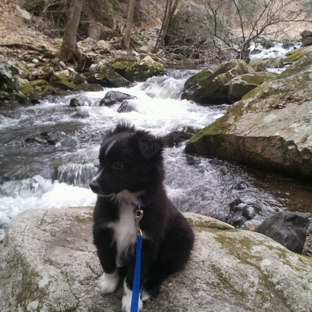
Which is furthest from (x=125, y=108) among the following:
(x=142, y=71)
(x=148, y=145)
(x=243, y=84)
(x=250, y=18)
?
(x=148, y=145)

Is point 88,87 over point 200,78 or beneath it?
beneath

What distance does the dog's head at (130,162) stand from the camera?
229 cm

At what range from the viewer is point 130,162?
2.33 meters

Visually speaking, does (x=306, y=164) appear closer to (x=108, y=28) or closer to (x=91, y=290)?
(x=91, y=290)

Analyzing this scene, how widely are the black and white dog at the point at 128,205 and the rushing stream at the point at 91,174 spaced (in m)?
1.02

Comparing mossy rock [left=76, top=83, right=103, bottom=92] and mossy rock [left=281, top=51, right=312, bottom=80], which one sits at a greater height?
mossy rock [left=281, top=51, right=312, bottom=80]

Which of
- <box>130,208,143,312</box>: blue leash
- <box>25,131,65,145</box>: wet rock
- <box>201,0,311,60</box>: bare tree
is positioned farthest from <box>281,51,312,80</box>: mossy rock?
<box>130,208,143,312</box>: blue leash

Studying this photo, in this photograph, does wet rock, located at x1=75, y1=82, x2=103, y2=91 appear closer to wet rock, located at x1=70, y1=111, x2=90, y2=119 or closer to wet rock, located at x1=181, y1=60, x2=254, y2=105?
wet rock, located at x1=70, y1=111, x2=90, y2=119

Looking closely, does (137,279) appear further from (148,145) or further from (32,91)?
(32,91)

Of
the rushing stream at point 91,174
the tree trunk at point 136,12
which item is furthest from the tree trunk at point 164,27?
the rushing stream at point 91,174

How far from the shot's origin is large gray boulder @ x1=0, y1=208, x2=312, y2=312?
2426 mm

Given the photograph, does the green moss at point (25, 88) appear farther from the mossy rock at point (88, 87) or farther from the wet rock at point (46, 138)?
the wet rock at point (46, 138)

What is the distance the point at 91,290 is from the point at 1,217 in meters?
3.77

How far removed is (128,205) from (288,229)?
2.71 meters
